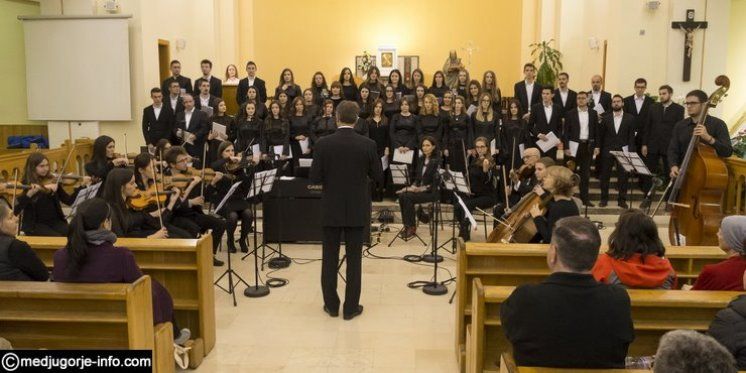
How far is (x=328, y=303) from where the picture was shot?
5.18 meters

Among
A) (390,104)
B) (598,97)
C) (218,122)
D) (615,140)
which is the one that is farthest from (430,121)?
(218,122)

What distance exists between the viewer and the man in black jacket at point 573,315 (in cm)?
248

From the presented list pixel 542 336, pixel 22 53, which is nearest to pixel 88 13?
pixel 22 53

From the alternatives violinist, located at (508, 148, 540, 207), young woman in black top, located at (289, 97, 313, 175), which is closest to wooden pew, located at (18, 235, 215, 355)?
violinist, located at (508, 148, 540, 207)

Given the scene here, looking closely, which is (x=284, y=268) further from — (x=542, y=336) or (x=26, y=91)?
(x=26, y=91)

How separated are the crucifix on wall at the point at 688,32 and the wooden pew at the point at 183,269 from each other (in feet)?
28.8

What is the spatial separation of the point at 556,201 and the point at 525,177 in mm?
2022

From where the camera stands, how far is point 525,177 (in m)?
6.89

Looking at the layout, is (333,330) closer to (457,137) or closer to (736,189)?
(457,137)

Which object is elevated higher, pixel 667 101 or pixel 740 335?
pixel 667 101

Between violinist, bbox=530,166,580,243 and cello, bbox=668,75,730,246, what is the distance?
187 centimetres

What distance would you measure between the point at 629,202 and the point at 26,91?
9.25 metres

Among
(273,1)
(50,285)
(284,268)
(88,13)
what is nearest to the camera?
(50,285)

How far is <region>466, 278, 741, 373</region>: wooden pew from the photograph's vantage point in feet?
10.6
